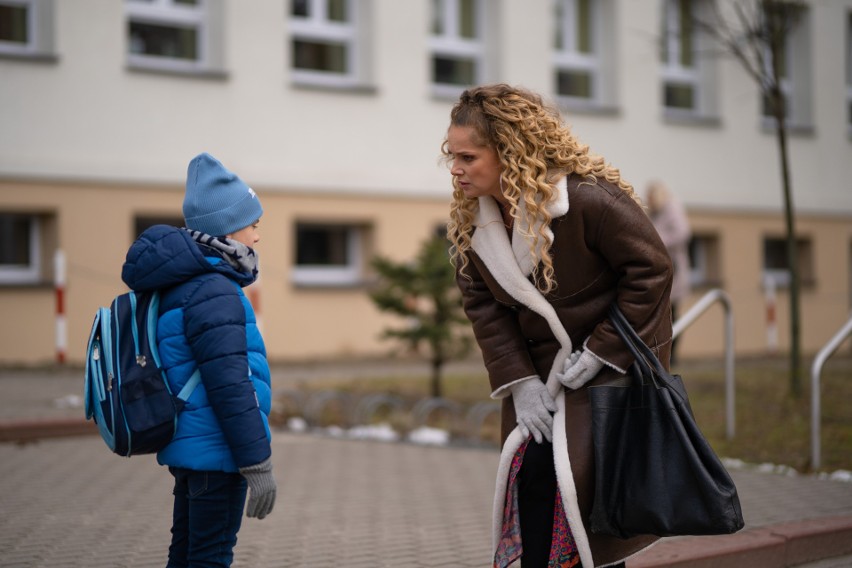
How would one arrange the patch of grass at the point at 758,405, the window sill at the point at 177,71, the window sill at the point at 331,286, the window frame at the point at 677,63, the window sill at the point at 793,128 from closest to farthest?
the patch of grass at the point at 758,405, the window sill at the point at 177,71, the window sill at the point at 331,286, the window frame at the point at 677,63, the window sill at the point at 793,128

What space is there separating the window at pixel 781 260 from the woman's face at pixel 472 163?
1995 centimetres

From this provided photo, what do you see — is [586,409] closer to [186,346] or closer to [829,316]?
[186,346]

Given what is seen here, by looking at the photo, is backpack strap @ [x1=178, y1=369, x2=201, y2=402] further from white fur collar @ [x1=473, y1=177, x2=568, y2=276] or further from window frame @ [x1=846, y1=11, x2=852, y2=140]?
window frame @ [x1=846, y1=11, x2=852, y2=140]

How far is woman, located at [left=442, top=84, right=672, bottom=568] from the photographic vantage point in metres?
3.67

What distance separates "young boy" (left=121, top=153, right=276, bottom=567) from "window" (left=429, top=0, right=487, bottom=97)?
49.1ft

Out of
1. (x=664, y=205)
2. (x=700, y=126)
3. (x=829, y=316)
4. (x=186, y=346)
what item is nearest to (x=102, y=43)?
(x=664, y=205)

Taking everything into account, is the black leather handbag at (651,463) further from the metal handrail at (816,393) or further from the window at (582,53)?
the window at (582,53)

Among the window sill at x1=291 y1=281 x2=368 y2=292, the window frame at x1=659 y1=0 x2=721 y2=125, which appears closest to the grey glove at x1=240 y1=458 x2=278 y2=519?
the window sill at x1=291 y1=281 x2=368 y2=292

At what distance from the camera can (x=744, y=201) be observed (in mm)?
21969

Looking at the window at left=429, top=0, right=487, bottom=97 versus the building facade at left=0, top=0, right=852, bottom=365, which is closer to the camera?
the building facade at left=0, top=0, right=852, bottom=365

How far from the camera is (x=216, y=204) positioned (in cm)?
385

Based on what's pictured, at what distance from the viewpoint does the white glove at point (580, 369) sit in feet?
12.1

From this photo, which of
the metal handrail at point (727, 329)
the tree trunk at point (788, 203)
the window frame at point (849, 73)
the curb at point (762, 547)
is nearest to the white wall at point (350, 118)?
the window frame at point (849, 73)

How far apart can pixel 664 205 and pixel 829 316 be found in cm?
1084
